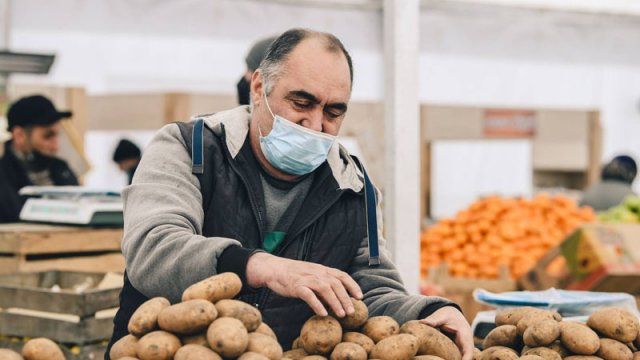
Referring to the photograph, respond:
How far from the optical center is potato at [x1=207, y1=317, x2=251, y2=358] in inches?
74.9

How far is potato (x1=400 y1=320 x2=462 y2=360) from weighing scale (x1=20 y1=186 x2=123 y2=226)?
102 inches

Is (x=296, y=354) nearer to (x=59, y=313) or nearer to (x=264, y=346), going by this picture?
(x=264, y=346)

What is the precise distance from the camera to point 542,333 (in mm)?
2379

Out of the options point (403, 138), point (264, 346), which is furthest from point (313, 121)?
point (403, 138)

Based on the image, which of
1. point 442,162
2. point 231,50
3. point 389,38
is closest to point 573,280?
point 389,38

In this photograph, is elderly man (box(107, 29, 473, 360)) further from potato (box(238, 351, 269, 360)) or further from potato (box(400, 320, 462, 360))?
potato (box(238, 351, 269, 360))

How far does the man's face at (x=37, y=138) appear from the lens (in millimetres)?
6023

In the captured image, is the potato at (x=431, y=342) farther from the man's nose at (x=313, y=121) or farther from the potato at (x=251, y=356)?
the man's nose at (x=313, y=121)

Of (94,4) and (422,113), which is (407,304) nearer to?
(94,4)

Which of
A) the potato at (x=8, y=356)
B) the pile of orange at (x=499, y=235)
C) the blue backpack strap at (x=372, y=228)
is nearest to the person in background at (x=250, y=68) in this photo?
the blue backpack strap at (x=372, y=228)

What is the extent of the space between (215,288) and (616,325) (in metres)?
1.19

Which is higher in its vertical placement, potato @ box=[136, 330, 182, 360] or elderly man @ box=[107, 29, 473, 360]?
elderly man @ box=[107, 29, 473, 360]

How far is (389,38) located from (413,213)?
0.80 m

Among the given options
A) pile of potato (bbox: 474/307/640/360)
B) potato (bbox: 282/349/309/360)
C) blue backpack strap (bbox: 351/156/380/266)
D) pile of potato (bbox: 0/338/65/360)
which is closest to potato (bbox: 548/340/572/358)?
pile of potato (bbox: 474/307/640/360)
